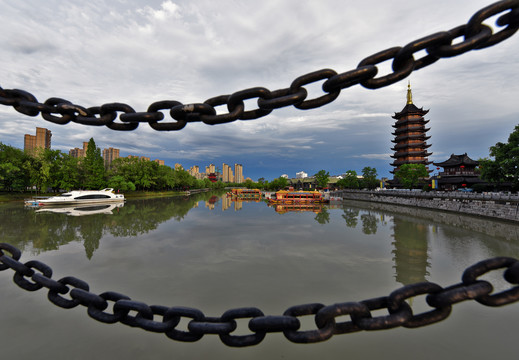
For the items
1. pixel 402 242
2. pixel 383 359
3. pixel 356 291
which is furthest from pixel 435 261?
pixel 383 359

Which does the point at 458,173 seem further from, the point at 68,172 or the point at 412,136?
the point at 68,172

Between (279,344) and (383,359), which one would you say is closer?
(383,359)

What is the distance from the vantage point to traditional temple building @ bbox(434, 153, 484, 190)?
133ft

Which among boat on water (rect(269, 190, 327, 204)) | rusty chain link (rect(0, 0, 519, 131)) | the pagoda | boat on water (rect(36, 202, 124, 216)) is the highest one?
the pagoda

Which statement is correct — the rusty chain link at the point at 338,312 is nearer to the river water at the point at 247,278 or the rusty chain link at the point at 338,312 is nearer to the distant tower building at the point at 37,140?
the river water at the point at 247,278

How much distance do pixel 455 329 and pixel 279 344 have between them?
375cm

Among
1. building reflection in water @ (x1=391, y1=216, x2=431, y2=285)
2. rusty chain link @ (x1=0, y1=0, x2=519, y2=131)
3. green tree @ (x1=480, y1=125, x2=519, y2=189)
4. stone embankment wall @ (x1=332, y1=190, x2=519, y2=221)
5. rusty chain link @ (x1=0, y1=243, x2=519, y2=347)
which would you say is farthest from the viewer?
green tree @ (x1=480, y1=125, x2=519, y2=189)

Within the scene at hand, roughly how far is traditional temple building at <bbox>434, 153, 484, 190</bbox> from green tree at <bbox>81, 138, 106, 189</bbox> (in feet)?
212

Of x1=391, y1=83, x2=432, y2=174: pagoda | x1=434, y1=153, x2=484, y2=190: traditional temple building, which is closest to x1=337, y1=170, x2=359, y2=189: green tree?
x1=391, y1=83, x2=432, y2=174: pagoda

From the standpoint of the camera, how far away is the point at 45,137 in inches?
4328

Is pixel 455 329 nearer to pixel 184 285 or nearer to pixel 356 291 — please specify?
pixel 356 291

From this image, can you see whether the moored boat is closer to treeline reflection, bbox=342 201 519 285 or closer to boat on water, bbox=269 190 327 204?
boat on water, bbox=269 190 327 204

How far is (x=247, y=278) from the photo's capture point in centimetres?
729

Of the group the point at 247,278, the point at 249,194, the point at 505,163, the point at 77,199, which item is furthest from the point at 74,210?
the point at 505,163
